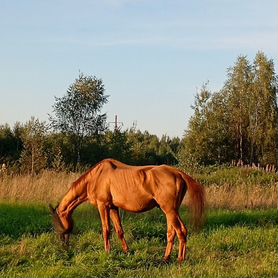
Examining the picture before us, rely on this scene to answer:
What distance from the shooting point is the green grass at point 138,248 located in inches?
260

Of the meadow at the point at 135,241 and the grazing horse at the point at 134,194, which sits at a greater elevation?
the grazing horse at the point at 134,194

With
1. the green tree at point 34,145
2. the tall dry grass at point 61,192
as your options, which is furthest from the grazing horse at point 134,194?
the green tree at point 34,145

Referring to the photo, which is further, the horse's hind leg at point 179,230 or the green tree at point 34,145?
the green tree at point 34,145

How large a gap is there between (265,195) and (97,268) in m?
8.22

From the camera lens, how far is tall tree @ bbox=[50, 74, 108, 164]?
2803cm

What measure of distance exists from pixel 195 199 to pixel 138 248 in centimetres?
136

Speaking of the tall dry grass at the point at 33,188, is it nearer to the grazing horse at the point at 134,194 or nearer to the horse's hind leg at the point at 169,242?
the grazing horse at the point at 134,194

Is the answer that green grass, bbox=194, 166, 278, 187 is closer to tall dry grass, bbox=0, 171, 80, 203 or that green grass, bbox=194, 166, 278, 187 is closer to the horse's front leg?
tall dry grass, bbox=0, 171, 80, 203

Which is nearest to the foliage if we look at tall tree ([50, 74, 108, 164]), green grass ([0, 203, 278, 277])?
tall tree ([50, 74, 108, 164])

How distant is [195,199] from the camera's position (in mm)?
7488

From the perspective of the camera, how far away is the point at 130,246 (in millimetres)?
8305

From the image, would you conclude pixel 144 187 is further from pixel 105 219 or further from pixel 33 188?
pixel 33 188

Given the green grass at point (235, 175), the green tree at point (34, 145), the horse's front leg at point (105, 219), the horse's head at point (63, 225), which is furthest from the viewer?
the green tree at point (34, 145)

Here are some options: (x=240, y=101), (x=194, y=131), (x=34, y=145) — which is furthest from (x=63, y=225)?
(x=240, y=101)
